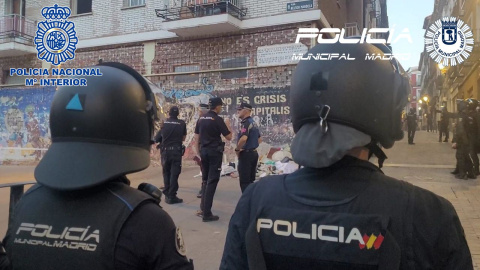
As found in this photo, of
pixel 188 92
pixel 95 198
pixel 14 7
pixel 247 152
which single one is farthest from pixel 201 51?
pixel 95 198

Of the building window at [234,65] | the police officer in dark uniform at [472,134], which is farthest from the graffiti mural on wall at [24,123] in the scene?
the police officer in dark uniform at [472,134]

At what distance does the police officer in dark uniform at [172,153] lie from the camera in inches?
269

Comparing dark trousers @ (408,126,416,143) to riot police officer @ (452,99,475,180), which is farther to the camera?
dark trousers @ (408,126,416,143)

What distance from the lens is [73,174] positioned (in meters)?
1.28

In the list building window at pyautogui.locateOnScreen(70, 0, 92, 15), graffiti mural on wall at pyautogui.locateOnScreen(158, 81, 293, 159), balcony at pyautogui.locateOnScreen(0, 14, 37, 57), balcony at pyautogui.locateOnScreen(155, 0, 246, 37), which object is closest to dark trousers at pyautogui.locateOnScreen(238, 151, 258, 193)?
graffiti mural on wall at pyautogui.locateOnScreen(158, 81, 293, 159)

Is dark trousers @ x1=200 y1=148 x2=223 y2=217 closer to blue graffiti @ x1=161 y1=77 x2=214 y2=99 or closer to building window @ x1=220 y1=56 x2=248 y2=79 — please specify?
building window @ x1=220 y1=56 x2=248 y2=79

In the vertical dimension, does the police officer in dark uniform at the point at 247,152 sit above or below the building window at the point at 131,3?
below

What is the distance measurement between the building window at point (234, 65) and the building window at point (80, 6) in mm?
6668

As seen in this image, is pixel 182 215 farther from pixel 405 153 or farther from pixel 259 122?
pixel 405 153

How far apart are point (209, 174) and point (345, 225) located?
15.7 feet

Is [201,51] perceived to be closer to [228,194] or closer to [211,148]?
[228,194]

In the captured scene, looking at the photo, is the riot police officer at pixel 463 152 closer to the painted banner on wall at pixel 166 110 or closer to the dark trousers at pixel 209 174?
the painted banner on wall at pixel 166 110

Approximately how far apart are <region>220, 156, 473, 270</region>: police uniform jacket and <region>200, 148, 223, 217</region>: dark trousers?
4383 millimetres

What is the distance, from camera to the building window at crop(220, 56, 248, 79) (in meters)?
11.4
